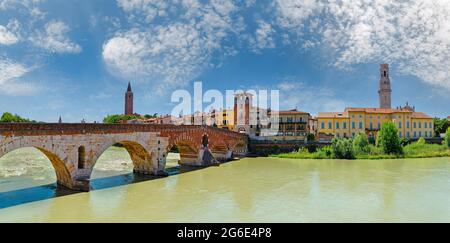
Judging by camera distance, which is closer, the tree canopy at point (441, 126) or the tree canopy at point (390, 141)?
the tree canopy at point (390, 141)

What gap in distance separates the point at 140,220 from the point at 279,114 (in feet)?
134

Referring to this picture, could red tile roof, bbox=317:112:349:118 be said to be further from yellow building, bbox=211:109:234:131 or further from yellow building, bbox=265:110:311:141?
yellow building, bbox=211:109:234:131

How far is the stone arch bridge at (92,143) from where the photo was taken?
589 inches

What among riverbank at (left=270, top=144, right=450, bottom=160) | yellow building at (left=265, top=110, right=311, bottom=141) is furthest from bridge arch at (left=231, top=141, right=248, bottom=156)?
yellow building at (left=265, top=110, right=311, bottom=141)

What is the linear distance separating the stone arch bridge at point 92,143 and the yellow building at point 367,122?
25239mm

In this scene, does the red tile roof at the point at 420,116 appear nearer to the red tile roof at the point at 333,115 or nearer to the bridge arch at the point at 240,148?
the red tile roof at the point at 333,115

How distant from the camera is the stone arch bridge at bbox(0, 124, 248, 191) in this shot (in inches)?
589

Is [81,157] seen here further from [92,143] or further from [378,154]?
[378,154]

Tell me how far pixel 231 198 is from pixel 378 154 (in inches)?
1073

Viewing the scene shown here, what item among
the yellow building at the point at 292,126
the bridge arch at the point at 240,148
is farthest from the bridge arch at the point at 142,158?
the yellow building at the point at 292,126

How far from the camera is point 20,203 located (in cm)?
1448

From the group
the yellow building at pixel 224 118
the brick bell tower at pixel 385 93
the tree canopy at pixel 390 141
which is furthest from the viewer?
the brick bell tower at pixel 385 93

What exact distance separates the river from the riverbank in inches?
494
